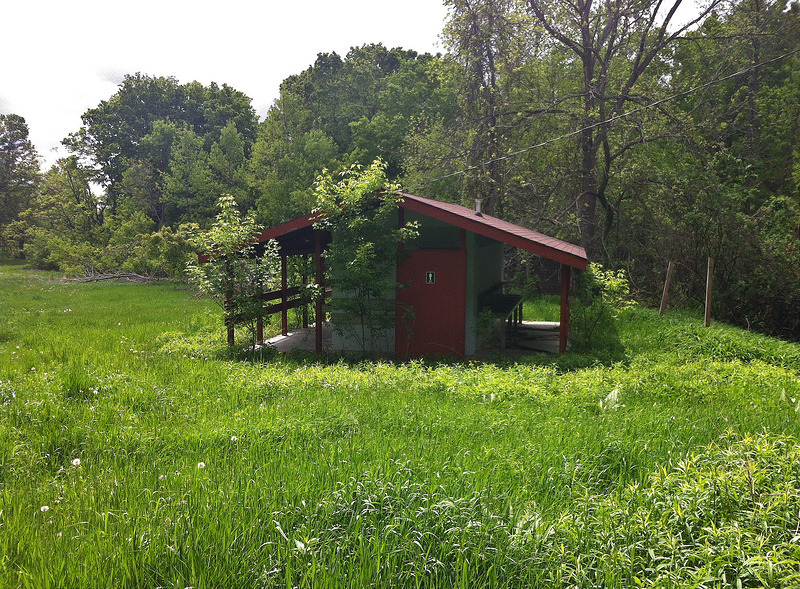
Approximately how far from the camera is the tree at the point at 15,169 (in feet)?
185

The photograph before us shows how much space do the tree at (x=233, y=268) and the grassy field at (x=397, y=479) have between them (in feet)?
11.1

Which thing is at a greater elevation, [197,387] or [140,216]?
[140,216]

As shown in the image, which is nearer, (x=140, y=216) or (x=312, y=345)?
(x=312, y=345)

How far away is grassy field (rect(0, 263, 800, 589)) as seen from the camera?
2924 millimetres

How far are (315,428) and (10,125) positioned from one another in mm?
73060

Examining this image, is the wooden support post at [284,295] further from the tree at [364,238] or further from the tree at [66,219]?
the tree at [66,219]

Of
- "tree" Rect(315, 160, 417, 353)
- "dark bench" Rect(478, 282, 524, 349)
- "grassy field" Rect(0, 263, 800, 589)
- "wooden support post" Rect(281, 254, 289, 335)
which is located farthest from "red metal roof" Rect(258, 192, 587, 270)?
"grassy field" Rect(0, 263, 800, 589)

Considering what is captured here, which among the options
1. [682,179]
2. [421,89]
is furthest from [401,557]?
[421,89]

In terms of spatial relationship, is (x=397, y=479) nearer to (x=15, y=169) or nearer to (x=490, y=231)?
(x=490, y=231)

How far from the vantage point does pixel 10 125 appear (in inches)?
2322

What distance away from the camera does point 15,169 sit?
191 ft

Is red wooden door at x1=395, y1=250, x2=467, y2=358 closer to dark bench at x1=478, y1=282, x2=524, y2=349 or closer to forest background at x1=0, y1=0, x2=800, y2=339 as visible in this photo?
dark bench at x1=478, y1=282, x2=524, y2=349

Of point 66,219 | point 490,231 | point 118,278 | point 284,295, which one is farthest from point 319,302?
point 66,219

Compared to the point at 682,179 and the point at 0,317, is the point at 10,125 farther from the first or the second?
the point at 682,179
